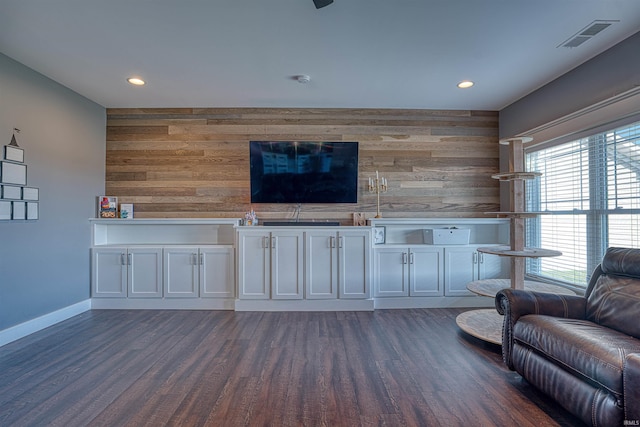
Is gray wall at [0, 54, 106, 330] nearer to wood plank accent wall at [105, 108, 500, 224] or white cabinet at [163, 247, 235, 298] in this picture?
wood plank accent wall at [105, 108, 500, 224]

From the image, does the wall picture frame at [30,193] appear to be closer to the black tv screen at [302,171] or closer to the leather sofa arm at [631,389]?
the black tv screen at [302,171]

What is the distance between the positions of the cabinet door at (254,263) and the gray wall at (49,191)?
194 centimetres

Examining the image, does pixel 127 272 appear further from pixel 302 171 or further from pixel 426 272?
pixel 426 272

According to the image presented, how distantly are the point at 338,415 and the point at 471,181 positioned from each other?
3.58 metres

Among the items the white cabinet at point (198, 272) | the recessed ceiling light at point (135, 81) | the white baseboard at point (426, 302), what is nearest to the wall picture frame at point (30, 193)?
the white cabinet at point (198, 272)

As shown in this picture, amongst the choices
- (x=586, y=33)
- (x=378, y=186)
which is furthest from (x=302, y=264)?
(x=586, y=33)

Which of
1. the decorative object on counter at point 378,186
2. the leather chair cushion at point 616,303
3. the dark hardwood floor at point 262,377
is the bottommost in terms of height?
the dark hardwood floor at point 262,377

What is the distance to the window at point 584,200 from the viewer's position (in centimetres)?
254

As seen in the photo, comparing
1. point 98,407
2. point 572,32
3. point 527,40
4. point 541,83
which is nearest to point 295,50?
point 527,40

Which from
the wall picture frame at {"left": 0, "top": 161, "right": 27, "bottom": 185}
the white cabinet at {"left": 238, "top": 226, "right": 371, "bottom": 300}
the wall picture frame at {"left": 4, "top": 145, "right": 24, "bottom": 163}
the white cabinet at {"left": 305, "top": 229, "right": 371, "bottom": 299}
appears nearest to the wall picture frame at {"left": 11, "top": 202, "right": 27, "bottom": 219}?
the wall picture frame at {"left": 0, "top": 161, "right": 27, "bottom": 185}

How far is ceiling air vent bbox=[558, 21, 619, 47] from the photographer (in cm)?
227

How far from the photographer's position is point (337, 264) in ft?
11.9

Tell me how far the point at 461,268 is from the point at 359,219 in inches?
56.7

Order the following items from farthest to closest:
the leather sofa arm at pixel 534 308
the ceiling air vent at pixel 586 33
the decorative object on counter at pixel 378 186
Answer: the decorative object on counter at pixel 378 186
the ceiling air vent at pixel 586 33
the leather sofa arm at pixel 534 308
